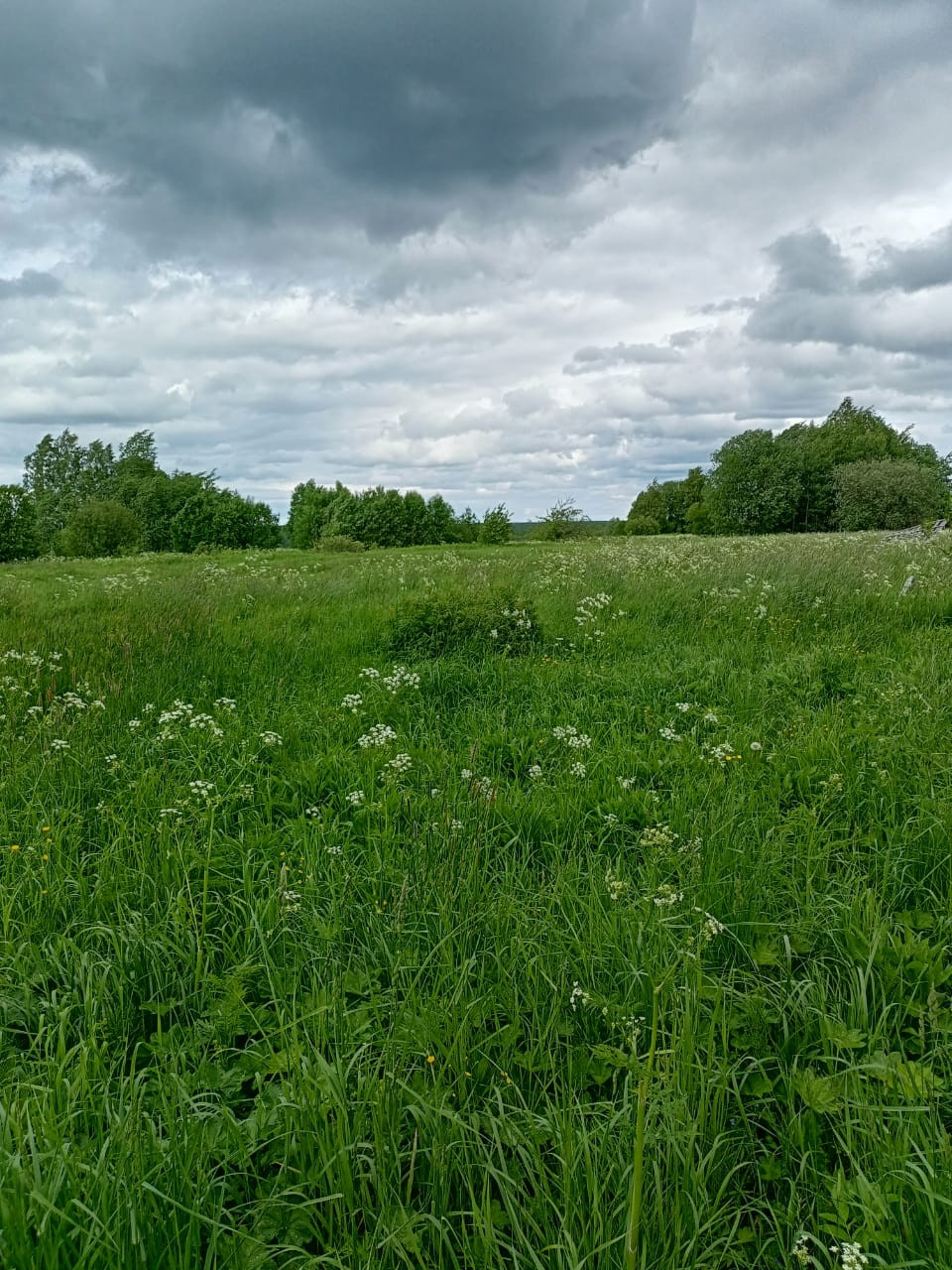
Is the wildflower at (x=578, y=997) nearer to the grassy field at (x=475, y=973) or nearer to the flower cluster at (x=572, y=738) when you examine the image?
the grassy field at (x=475, y=973)

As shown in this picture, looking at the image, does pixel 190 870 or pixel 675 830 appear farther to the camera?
pixel 675 830

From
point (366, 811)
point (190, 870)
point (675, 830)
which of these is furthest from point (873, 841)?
point (190, 870)

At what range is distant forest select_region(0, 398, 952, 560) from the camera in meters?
69.1

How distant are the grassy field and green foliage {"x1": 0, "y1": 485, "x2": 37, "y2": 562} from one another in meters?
72.0

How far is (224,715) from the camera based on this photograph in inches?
242

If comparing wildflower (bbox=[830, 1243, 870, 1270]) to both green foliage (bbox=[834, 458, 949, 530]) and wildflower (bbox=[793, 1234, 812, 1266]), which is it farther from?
green foliage (bbox=[834, 458, 949, 530])

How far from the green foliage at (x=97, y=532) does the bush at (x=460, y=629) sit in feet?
234

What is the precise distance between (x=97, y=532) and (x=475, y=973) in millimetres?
81030

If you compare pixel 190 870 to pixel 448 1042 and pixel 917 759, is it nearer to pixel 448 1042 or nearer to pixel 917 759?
pixel 448 1042

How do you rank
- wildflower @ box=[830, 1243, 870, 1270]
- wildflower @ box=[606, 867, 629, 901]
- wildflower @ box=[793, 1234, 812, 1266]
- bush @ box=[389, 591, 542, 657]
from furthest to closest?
bush @ box=[389, 591, 542, 657], wildflower @ box=[606, 867, 629, 901], wildflower @ box=[793, 1234, 812, 1266], wildflower @ box=[830, 1243, 870, 1270]

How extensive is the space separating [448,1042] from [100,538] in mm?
81449

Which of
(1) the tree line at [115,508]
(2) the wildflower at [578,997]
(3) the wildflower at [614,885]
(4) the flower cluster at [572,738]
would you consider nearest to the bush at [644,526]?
(1) the tree line at [115,508]

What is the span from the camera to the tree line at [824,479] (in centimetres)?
6900

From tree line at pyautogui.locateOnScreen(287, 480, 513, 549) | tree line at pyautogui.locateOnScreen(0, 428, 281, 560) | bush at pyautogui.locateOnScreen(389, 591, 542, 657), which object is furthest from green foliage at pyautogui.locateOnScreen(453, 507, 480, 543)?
bush at pyautogui.locateOnScreen(389, 591, 542, 657)
